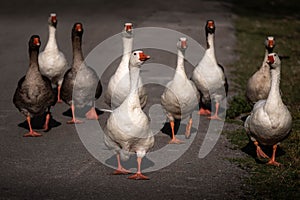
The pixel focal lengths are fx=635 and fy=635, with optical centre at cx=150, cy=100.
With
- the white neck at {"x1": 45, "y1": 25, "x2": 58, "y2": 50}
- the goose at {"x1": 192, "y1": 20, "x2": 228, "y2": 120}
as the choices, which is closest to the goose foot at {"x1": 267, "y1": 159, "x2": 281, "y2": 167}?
the goose at {"x1": 192, "y1": 20, "x2": 228, "y2": 120}

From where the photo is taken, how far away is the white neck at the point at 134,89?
28.0 ft

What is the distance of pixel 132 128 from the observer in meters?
8.36

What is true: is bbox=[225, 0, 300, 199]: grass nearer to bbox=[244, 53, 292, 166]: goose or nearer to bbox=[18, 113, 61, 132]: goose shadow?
bbox=[244, 53, 292, 166]: goose

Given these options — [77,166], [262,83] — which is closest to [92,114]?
[77,166]

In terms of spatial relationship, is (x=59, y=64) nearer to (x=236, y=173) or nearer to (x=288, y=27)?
(x=236, y=173)

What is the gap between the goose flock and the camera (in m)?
8.55

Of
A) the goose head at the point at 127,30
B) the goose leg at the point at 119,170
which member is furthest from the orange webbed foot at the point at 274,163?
the goose head at the point at 127,30

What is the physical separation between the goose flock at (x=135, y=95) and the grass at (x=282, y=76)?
392 mm

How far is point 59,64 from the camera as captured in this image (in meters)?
12.6

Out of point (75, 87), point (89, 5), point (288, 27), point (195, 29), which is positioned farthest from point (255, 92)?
point (89, 5)

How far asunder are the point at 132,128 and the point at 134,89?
59 centimetres

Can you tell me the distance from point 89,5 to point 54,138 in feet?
59.7

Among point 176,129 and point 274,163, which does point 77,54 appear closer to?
point 176,129

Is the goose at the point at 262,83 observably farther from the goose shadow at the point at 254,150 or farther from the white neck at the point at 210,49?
the goose shadow at the point at 254,150
